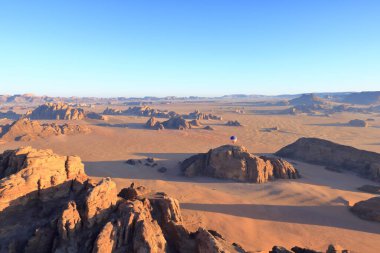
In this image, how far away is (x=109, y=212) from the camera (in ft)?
41.0

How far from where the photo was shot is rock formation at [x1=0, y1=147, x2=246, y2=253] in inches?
428

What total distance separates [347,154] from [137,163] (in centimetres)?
2572

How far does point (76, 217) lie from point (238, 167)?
19.1m

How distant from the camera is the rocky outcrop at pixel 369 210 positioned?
1998 cm

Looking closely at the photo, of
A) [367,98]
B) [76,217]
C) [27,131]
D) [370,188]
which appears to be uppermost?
[367,98]

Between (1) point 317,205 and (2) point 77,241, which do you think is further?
(1) point 317,205

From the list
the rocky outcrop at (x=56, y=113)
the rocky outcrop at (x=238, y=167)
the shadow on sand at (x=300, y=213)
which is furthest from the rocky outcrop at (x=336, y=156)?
the rocky outcrop at (x=56, y=113)

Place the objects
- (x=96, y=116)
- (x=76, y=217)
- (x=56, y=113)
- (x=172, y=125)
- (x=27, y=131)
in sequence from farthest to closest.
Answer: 1. (x=56, y=113)
2. (x=96, y=116)
3. (x=172, y=125)
4. (x=27, y=131)
5. (x=76, y=217)

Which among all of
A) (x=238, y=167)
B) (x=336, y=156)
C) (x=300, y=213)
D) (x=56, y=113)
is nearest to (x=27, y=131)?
(x=56, y=113)

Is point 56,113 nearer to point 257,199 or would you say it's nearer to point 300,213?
point 257,199

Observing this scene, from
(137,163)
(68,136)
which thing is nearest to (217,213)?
(137,163)

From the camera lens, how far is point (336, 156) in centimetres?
3541

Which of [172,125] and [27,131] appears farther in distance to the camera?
[172,125]

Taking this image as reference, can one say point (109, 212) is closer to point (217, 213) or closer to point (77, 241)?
point (77, 241)
